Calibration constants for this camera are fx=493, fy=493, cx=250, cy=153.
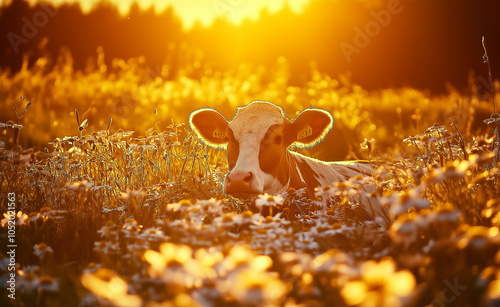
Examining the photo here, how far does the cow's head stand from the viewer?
446 centimetres

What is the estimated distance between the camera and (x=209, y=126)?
220 inches

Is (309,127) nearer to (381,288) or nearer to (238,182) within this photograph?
(238,182)

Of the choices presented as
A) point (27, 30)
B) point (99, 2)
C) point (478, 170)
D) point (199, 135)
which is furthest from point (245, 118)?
point (99, 2)

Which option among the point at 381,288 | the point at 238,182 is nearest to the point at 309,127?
the point at 238,182

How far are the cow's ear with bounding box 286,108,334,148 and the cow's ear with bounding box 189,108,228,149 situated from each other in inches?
29.5

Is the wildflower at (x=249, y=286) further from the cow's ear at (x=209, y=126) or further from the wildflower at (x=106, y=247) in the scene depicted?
the cow's ear at (x=209, y=126)

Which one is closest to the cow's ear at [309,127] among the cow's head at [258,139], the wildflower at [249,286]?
the cow's head at [258,139]

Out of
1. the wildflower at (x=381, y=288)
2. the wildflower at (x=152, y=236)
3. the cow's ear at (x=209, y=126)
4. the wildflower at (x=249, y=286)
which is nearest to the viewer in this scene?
the wildflower at (x=381, y=288)

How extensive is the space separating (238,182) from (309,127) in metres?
1.35

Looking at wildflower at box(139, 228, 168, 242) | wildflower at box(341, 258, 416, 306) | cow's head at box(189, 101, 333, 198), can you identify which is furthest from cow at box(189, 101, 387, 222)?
wildflower at box(341, 258, 416, 306)

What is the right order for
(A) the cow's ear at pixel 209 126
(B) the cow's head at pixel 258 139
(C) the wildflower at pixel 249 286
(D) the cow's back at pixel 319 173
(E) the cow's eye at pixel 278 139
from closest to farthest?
(C) the wildflower at pixel 249 286 < (B) the cow's head at pixel 258 139 < (E) the cow's eye at pixel 278 139 < (D) the cow's back at pixel 319 173 < (A) the cow's ear at pixel 209 126

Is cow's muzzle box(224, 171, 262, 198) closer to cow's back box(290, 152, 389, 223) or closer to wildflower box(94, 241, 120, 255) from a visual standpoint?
cow's back box(290, 152, 389, 223)

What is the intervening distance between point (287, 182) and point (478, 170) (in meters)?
1.82

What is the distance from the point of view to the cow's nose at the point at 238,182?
4.35 meters
